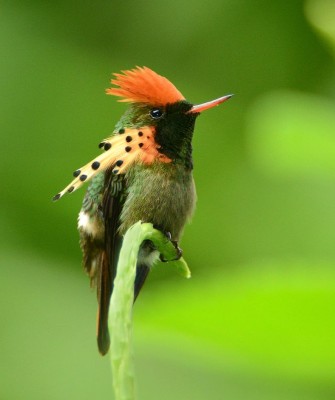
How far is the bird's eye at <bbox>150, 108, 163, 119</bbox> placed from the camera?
265cm

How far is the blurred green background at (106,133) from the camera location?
2939 millimetres

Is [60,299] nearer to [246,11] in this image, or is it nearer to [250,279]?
[246,11]

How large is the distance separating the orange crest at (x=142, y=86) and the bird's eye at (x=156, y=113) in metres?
0.10

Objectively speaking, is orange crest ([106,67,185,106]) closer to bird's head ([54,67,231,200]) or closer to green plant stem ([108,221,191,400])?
bird's head ([54,67,231,200])

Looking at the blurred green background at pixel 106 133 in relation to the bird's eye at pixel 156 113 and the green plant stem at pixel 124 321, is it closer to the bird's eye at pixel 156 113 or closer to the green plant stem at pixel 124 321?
the bird's eye at pixel 156 113

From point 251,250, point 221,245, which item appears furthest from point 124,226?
point 221,245

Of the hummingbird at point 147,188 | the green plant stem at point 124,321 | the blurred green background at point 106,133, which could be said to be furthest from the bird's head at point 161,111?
the green plant stem at point 124,321

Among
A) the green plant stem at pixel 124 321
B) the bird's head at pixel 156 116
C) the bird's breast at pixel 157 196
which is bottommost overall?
the green plant stem at pixel 124 321

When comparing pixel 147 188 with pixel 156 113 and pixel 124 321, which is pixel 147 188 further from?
pixel 124 321

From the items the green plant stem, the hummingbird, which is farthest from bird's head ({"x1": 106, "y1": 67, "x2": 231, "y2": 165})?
the green plant stem

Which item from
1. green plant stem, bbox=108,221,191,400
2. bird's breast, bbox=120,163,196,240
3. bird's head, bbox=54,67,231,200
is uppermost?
bird's head, bbox=54,67,231,200

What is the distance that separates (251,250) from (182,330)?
8.39 feet

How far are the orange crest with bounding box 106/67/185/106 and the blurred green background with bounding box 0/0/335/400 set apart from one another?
0.29 metres

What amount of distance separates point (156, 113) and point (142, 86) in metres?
0.26
